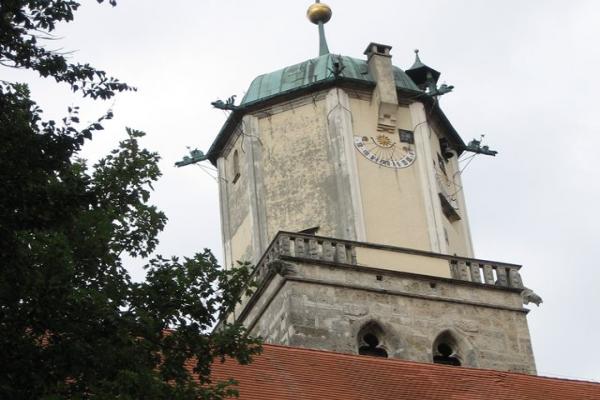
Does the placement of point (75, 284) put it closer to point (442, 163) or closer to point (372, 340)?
point (372, 340)

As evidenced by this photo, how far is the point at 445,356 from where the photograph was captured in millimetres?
23172

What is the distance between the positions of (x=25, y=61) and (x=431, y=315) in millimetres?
14222

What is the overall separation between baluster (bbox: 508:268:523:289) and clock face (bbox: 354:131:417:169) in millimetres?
2636

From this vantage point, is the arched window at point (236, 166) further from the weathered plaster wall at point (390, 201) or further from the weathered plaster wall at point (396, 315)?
the weathered plaster wall at point (396, 315)

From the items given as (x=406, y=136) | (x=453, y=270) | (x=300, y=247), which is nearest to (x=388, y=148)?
(x=406, y=136)

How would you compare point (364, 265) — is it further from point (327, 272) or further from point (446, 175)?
point (446, 175)

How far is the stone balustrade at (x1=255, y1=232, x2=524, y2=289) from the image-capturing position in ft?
75.8

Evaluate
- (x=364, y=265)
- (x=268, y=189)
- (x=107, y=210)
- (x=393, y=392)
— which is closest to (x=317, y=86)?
(x=268, y=189)

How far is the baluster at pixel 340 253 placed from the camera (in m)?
23.2

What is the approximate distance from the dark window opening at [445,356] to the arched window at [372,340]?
2.93ft

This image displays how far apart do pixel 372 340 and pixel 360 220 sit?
2.38 m

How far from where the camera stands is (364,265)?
23.4m

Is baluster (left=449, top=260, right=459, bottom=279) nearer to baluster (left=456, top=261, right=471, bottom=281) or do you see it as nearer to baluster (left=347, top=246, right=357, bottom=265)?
baluster (left=456, top=261, right=471, bottom=281)

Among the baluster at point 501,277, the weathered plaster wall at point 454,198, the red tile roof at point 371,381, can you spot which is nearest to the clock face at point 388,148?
the weathered plaster wall at point 454,198
